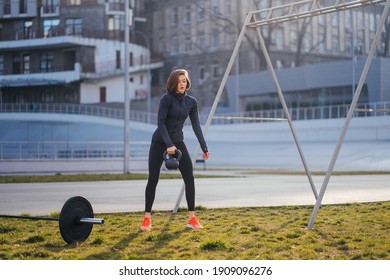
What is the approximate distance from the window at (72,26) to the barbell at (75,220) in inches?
1322

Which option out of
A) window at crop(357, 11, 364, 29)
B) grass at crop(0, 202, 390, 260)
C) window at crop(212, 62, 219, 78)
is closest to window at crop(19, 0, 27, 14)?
grass at crop(0, 202, 390, 260)

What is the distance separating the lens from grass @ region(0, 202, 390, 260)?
6328 millimetres

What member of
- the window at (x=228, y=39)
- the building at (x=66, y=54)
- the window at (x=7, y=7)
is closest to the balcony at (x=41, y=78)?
the building at (x=66, y=54)

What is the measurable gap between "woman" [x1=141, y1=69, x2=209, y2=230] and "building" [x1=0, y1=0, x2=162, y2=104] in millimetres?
18541

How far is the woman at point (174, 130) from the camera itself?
7.68m

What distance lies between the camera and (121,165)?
3081 centimetres

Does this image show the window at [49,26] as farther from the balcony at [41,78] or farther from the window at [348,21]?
the window at [348,21]

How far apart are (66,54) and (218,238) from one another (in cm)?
3981

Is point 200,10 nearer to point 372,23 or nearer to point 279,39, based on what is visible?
point 279,39

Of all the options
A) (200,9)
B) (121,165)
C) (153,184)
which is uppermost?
(200,9)

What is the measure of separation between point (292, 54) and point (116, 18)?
47.9 ft
